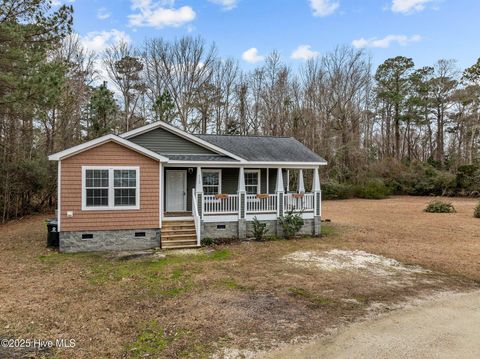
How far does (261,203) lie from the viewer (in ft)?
41.8

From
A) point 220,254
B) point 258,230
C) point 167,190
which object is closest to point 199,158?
point 167,190

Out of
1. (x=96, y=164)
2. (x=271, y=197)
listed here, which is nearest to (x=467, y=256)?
(x=271, y=197)

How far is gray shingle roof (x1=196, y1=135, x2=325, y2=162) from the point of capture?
13.3m

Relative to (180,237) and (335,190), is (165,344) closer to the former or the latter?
(180,237)

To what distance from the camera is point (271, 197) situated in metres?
12.8

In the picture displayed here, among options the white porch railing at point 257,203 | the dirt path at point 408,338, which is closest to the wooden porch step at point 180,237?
the white porch railing at point 257,203

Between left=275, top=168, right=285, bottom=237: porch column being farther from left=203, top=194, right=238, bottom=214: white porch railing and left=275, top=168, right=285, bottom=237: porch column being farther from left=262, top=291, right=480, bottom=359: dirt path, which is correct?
left=262, top=291, right=480, bottom=359: dirt path

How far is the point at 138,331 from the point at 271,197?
28.1ft

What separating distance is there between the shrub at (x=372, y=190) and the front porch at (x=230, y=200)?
1908 cm

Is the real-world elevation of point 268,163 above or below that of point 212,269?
above

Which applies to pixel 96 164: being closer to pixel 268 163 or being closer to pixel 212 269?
pixel 212 269

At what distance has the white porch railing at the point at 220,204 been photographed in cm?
1200

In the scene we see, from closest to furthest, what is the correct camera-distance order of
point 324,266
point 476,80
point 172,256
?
point 324,266, point 172,256, point 476,80

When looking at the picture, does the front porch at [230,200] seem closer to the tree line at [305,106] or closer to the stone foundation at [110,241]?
the stone foundation at [110,241]
